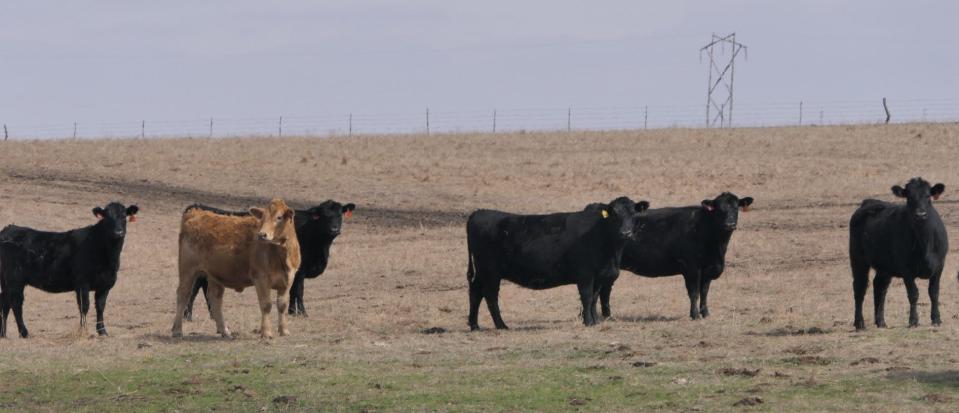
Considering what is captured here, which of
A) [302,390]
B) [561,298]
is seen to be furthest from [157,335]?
[561,298]

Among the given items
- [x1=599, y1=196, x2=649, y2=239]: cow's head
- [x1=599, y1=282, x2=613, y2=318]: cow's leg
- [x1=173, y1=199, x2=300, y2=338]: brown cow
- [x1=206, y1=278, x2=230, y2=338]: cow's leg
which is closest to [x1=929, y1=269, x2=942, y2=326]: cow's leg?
[x1=599, y1=196, x2=649, y2=239]: cow's head

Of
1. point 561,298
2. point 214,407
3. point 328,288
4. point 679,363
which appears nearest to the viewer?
point 214,407

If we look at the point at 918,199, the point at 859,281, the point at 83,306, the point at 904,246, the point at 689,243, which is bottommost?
the point at 83,306

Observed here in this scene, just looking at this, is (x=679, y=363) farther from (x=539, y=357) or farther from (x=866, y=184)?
(x=866, y=184)

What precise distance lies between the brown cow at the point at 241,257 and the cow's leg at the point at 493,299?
264 centimetres

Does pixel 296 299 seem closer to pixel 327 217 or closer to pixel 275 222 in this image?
pixel 327 217

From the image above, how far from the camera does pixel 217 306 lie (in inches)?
807

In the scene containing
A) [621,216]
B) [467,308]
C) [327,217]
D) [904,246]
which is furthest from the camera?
[467,308]

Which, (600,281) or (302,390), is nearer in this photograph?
(302,390)

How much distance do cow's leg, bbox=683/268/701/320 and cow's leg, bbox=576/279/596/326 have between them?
1.71m

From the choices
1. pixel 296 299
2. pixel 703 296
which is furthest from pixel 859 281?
pixel 296 299

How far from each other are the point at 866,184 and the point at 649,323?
2700 centimetres

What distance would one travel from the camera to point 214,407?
14781 millimetres

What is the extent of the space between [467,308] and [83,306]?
20.2 ft
